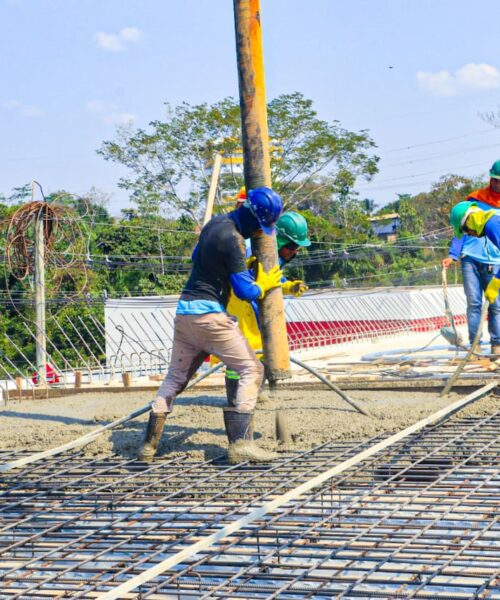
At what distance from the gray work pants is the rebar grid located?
1.25ft

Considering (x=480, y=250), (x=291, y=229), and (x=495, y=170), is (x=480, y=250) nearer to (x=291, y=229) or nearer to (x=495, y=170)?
(x=495, y=170)

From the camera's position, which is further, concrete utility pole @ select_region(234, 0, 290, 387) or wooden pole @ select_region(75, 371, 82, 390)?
wooden pole @ select_region(75, 371, 82, 390)

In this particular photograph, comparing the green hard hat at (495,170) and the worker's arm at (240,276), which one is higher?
the green hard hat at (495,170)

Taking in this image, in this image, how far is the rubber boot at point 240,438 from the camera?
4672 mm

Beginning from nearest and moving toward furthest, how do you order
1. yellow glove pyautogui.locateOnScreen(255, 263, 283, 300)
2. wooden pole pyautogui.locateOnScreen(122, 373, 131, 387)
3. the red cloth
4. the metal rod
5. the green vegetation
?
1. the metal rod
2. yellow glove pyautogui.locateOnScreen(255, 263, 283, 300)
3. the red cloth
4. wooden pole pyautogui.locateOnScreen(122, 373, 131, 387)
5. the green vegetation

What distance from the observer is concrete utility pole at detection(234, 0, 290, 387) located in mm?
5520

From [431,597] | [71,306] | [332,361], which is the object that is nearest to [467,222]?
[332,361]

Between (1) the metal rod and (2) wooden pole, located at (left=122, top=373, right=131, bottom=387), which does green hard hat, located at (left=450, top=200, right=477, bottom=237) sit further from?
(2) wooden pole, located at (left=122, top=373, right=131, bottom=387)

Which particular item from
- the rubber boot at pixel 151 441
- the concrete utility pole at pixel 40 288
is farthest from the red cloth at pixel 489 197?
the concrete utility pole at pixel 40 288

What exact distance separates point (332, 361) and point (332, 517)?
4983mm

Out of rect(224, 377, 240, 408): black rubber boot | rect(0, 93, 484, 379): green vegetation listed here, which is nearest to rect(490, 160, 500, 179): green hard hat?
rect(224, 377, 240, 408): black rubber boot

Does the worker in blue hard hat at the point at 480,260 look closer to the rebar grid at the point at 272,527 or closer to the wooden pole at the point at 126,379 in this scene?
the rebar grid at the point at 272,527

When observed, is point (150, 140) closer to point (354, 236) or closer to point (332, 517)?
point (354, 236)

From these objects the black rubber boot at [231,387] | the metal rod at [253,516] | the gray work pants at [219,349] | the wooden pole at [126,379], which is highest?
the gray work pants at [219,349]
